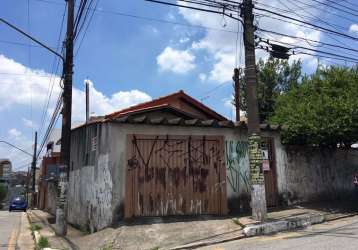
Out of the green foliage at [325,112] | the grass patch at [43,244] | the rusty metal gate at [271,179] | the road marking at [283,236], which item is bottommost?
the grass patch at [43,244]

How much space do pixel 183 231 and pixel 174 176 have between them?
2151mm

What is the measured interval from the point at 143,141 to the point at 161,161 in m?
0.81

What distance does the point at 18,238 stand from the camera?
15391 mm

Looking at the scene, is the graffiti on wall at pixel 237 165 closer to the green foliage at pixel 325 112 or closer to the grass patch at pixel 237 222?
the grass patch at pixel 237 222

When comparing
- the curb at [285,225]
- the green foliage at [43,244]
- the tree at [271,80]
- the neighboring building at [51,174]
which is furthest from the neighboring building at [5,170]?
the curb at [285,225]

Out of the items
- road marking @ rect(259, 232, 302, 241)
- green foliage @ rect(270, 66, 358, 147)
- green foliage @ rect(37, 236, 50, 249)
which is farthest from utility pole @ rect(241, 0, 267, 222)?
green foliage @ rect(37, 236, 50, 249)

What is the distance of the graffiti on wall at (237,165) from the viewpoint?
14.8m

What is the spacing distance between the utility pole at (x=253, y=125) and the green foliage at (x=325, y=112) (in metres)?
3.79

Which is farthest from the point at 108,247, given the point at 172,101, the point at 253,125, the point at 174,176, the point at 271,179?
the point at 172,101

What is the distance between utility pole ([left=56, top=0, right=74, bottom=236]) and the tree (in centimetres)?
1724

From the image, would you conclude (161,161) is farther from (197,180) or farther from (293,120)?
(293,120)

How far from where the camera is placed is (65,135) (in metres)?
14.4

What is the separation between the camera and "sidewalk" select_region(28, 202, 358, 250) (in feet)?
36.5

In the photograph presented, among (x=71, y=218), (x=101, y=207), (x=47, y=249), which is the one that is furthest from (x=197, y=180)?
(x=71, y=218)
